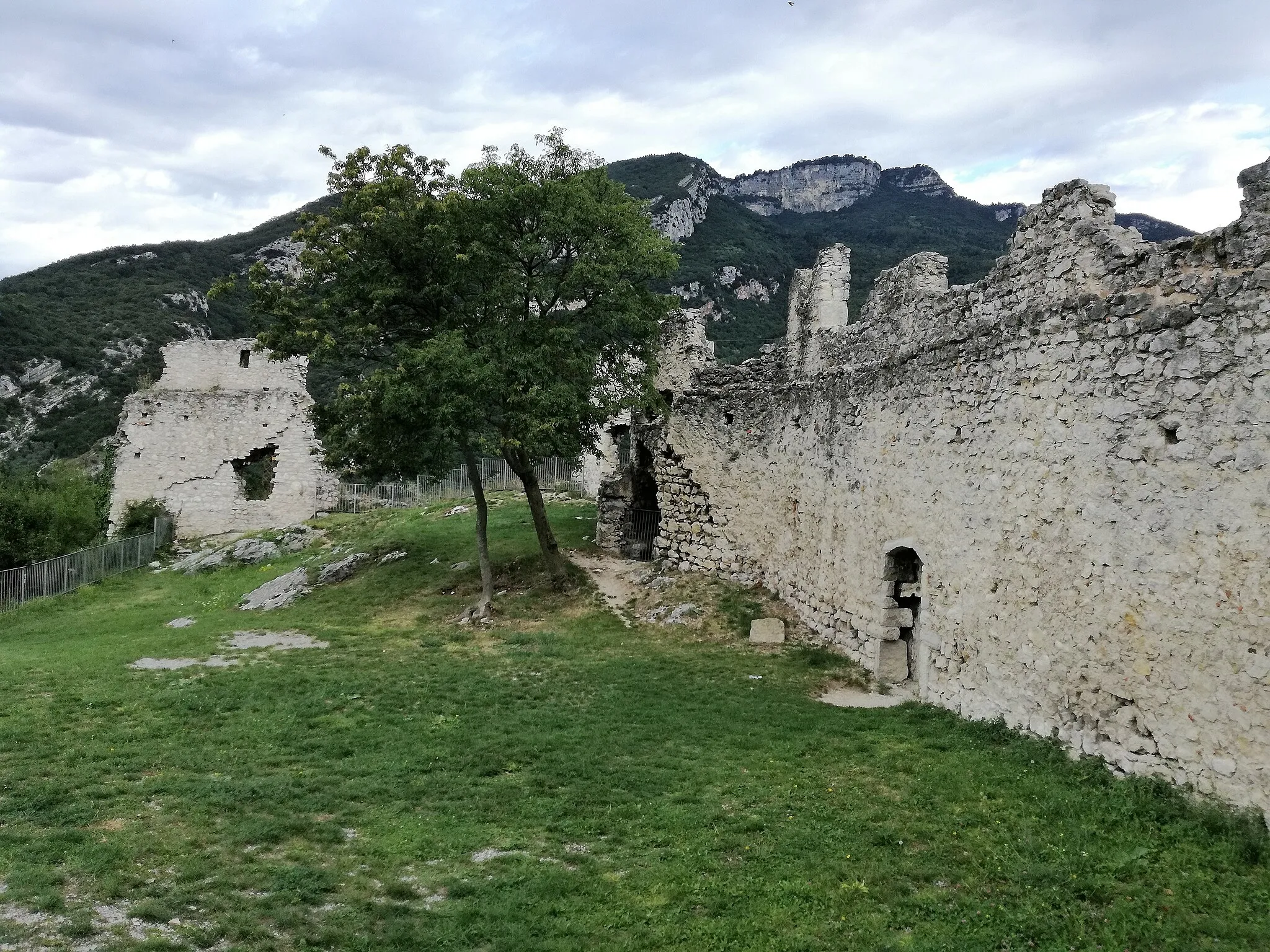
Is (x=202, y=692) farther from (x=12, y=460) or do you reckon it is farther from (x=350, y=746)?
(x=12, y=460)

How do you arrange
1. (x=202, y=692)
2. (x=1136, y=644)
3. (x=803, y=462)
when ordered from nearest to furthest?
(x=1136, y=644)
(x=202, y=692)
(x=803, y=462)

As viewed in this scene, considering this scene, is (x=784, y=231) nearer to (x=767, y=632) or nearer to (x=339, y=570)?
(x=339, y=570)

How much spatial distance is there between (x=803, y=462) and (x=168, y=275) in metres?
63.2

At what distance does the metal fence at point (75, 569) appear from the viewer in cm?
2177

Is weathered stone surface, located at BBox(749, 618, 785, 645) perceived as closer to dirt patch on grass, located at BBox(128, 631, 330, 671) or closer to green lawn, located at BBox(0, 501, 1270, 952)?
green lawn, located at BBox(0, 501, 1270, 952)

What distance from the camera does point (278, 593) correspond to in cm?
2041

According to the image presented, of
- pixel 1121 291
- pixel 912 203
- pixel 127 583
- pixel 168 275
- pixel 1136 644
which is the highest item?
pixel 912 203

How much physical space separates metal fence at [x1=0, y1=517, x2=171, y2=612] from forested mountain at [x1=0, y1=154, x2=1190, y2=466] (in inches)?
481

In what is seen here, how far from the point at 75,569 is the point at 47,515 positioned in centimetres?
336

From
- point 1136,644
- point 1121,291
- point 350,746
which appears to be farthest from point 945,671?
point 350,746

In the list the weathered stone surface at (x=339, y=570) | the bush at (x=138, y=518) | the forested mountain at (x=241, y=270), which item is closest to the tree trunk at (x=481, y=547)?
the weathered stone surface at (x=339, y=570)

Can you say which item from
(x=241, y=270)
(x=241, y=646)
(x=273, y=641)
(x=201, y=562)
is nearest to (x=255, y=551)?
(x=201, y=562)

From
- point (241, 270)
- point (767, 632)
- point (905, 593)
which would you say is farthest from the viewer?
point (241, 270)

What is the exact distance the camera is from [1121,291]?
797cm
